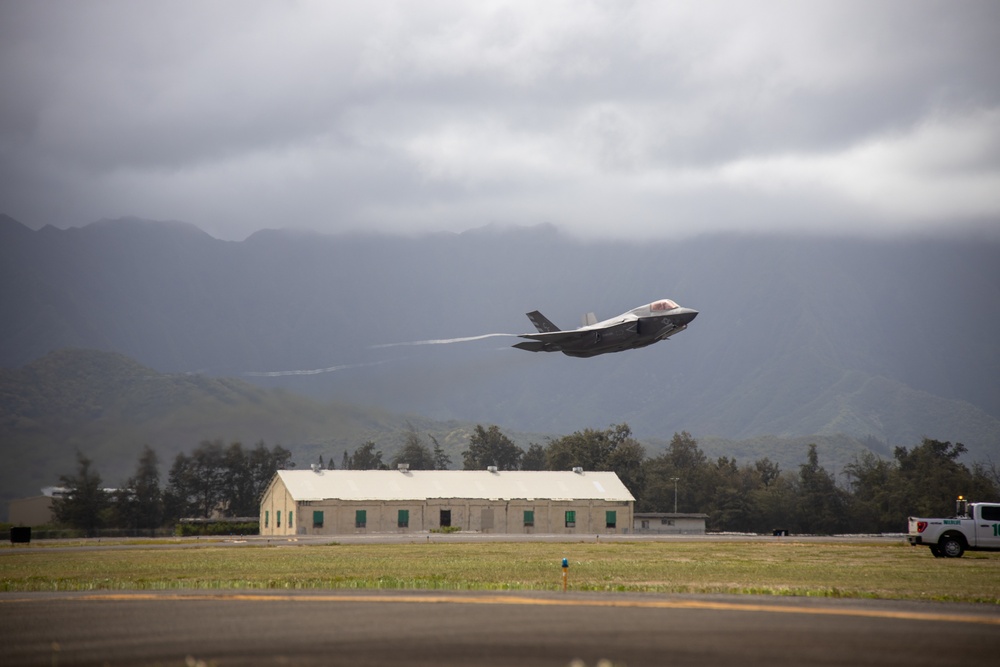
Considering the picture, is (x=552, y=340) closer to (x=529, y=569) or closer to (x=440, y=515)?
(x=529, y=569)

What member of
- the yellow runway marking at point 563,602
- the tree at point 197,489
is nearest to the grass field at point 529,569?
the yellow runway marking at point 563,602

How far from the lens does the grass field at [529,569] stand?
1535 inches

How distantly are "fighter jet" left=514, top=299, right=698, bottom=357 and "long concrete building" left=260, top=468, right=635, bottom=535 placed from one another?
5444 centimetres

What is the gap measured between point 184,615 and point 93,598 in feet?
23.6

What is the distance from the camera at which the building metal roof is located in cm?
11544

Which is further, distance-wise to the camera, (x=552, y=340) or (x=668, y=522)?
(x=668, y=522)

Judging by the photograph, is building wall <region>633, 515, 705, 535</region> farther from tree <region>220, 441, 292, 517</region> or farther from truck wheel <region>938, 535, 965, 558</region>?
truck wheel <region>938, 535, 965, 558</region>

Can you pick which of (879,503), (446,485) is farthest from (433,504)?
(879,503)

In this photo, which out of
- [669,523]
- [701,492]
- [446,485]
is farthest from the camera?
[701,492]

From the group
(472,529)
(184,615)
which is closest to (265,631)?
(184,615)

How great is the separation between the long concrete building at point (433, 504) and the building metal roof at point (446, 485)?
0.10 m

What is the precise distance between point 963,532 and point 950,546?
3.46 feet

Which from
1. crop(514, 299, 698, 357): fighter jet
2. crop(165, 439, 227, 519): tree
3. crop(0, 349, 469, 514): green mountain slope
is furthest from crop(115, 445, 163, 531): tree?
crop(514, 299, 698, 357): fighter jet

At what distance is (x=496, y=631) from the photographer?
25078 millimetres
